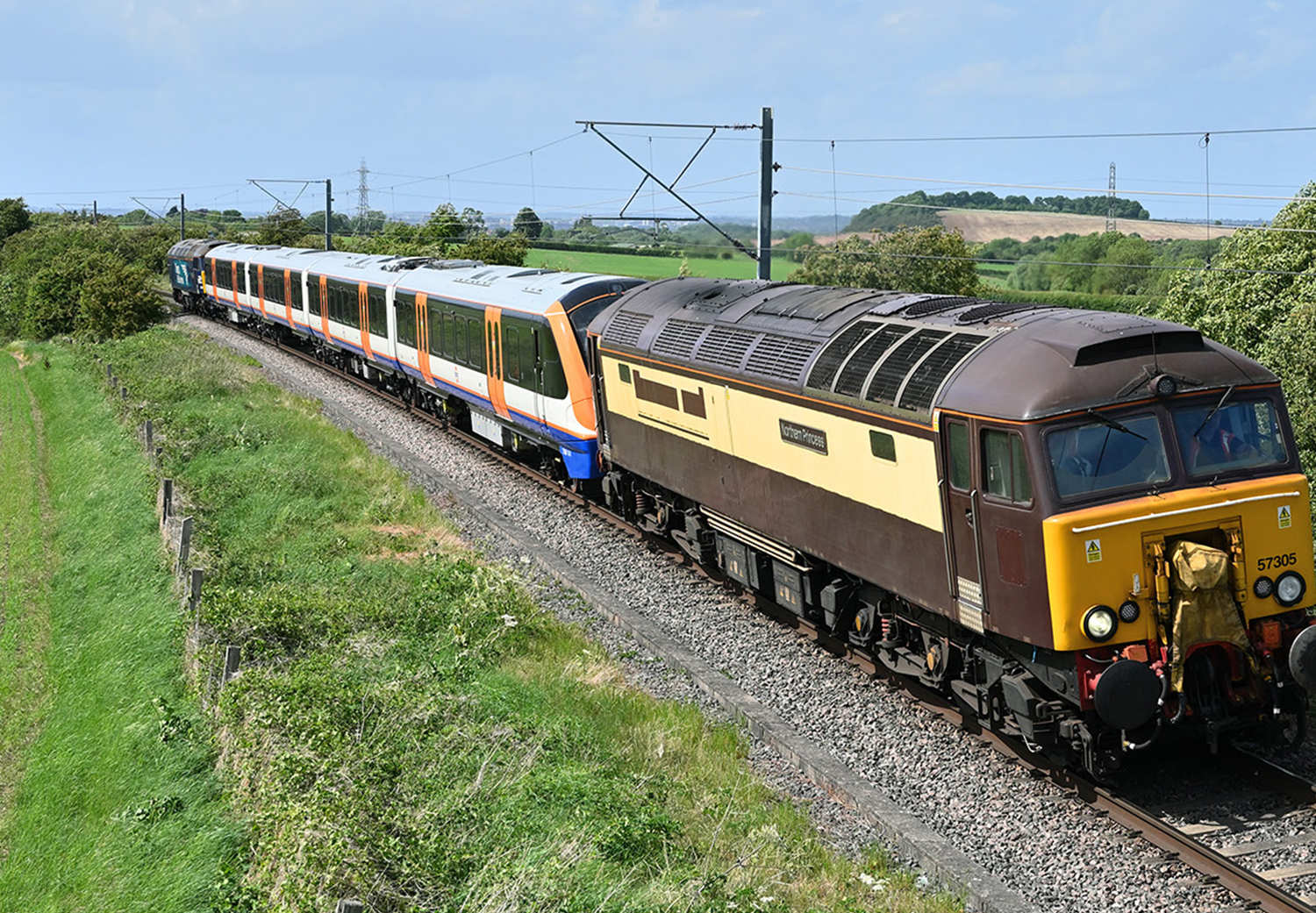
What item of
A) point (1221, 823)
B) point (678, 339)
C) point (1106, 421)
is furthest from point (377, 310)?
point (1221, 823)

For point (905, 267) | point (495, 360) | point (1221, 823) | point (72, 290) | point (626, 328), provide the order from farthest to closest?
point (905, 267) < point (72, 290) < point (495, 360) < point (626, 328) < point (1221, 823)

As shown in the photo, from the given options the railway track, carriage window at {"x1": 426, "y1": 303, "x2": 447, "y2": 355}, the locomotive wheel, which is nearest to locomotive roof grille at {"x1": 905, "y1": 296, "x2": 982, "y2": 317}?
the railway track

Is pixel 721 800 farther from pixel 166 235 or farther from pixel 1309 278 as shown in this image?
pixel 166 235

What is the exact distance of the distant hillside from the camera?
82744 millimetres

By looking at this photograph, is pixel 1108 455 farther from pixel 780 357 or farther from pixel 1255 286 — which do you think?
pixel 1255 286

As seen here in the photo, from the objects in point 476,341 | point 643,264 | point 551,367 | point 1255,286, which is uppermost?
point 643,264

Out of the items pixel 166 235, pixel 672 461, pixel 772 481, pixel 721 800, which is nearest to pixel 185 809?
pixel 721 800

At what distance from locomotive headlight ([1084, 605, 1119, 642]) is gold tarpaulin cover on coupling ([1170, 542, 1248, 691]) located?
503 millimetres

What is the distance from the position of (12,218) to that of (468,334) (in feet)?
268

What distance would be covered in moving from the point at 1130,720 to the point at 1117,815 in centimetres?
95

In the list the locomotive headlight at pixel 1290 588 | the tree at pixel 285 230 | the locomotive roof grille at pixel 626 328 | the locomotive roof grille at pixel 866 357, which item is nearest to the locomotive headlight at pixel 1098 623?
the locomotive headlight at pixel 1290 588

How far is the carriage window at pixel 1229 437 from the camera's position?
30.2ft

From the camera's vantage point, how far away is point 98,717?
12.5m

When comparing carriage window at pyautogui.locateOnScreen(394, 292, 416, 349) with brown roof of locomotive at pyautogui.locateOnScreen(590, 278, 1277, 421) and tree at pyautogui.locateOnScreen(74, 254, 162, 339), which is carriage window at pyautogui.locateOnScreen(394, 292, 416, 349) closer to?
brown roof of locomotive at pyautogui.locateOnScreen(590, 278, 1277, 421)
